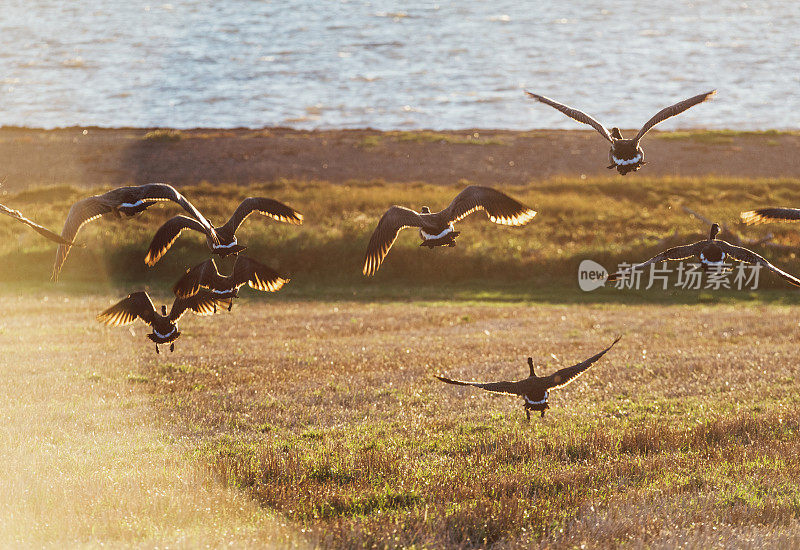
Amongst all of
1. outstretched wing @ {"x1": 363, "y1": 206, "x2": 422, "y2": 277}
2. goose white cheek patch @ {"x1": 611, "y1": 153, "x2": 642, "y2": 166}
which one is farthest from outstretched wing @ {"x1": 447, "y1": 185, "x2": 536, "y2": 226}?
goose white cheek patch @ {"x1": 611, "y1": 153, "x2": 642, "y2": 166}

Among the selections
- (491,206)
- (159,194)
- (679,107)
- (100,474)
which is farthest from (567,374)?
(100,474)

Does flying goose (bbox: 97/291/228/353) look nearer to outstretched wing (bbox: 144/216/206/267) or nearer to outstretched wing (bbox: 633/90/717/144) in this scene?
outstretched wing (bbox: 144/216/206/267)

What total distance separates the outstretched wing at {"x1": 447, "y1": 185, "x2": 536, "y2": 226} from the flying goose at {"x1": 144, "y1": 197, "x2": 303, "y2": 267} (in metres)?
1.46

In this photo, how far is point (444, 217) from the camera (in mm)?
7824

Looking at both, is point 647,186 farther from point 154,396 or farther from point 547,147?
point 154,396

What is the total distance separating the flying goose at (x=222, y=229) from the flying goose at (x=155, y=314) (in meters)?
0.93

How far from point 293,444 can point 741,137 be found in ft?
262

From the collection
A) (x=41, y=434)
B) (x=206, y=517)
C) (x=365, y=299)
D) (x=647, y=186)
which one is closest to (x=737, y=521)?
(x=206, y=517)

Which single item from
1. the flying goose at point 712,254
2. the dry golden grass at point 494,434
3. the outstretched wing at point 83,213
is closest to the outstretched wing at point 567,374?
the flying goose at point 712,254

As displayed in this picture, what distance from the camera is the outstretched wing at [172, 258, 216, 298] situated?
7.42 m

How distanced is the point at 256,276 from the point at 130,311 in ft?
6.57

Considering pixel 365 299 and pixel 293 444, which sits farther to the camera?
pixel 365 299

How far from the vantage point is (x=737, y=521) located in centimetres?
1021
